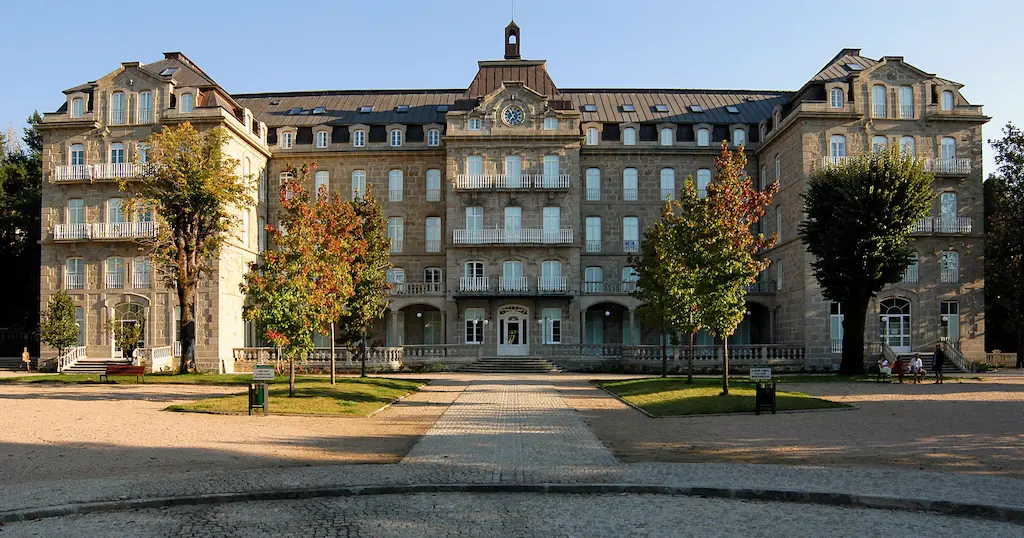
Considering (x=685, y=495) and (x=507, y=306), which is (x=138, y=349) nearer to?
(x=507, y=306)

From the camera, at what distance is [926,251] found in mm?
39719

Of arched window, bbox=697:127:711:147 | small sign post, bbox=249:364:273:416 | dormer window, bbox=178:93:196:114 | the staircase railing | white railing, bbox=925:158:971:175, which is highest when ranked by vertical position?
dormer window, bbox=178:93:196:114

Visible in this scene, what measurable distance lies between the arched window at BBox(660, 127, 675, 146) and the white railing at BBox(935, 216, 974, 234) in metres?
14.9

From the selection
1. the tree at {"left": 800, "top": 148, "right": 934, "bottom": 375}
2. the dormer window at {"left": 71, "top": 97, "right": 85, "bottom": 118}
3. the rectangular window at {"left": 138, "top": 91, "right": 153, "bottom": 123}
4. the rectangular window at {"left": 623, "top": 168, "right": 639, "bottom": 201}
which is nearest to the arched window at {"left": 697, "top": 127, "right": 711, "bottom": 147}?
the rectangular window at {"left": 623, "top": 168, "right": 639, "bottom": 201}

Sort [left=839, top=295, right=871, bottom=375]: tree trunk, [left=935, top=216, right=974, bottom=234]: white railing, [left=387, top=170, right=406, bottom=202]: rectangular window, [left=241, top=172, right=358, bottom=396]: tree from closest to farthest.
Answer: [left=241, top=172, right=358, bottom=396]: tree
[left=839, top=295, right=871, bottom=375]: tree trunk
[left=935, top=216, right=974, bottom=234]: white railing
[left=387, top=170, right=406, bottom=202]: rectangular window

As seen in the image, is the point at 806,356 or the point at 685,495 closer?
the point at 685,495

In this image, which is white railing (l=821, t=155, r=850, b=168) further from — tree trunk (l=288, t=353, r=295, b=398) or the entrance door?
tree trunk (l=288, t=353, r=295, b=398)

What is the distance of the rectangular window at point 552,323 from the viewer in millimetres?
45125

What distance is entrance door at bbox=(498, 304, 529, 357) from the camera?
45219 millimetres

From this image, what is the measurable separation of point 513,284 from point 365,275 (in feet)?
48.5

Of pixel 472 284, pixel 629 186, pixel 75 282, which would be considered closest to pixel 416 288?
pixel 472 284

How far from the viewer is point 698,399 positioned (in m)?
22.1

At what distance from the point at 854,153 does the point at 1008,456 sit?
1154 inches

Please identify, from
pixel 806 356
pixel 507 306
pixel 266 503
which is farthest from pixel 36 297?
pixel 266 503
